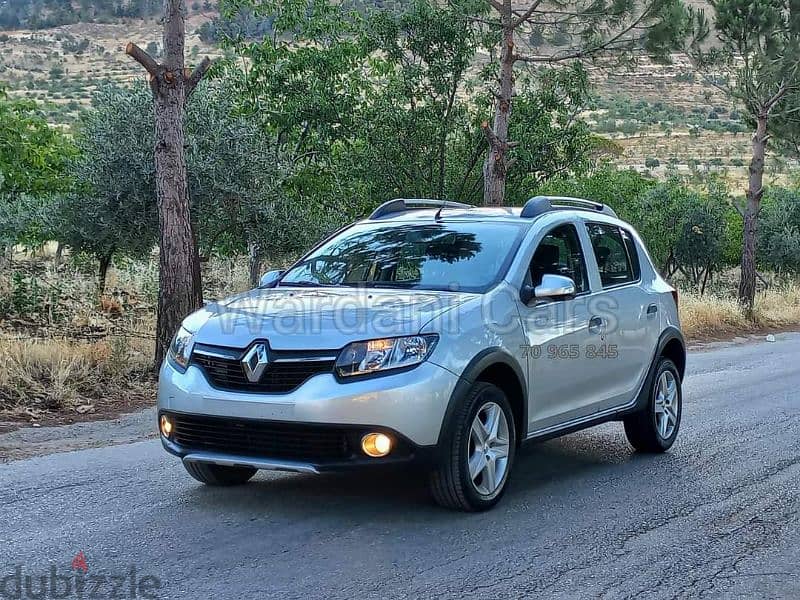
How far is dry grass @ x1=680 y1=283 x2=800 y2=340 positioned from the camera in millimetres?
20828

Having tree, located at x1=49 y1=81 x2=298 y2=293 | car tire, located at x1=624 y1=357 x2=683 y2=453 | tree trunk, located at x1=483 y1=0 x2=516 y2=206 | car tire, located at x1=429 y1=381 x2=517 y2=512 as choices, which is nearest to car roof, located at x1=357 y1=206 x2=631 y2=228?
car tire, located at x1=624 y1=357 x2=683 y2=453

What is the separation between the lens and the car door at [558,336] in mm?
6500

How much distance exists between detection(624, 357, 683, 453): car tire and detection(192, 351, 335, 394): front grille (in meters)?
3.25

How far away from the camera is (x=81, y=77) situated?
70.0 m

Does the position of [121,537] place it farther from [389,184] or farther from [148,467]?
[389,184]

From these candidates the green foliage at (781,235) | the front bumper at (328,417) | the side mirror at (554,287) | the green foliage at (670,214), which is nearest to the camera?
the front bumper at (328,417)

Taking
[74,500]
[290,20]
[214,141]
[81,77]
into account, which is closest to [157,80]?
[214,141]

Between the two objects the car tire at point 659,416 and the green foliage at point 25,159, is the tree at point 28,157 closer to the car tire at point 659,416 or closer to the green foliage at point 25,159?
the green foliage at point 25,159

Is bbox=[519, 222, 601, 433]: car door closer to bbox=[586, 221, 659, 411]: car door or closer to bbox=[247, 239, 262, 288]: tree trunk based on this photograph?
bbox=[586, 221, 659, 411]: car door

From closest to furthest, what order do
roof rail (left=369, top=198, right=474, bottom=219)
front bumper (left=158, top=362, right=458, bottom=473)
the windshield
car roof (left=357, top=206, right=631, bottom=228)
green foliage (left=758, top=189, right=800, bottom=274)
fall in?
front bumper (left=158, top=362, right=458, bottom=473)
the windshield
car roof (left=357, top=206, right=631, bottom=228)
roof rail (left=369, top=198, right=474, bottom=219)
green foliage (left=758, top=189, right=800, bottom=274)

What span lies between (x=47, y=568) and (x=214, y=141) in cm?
1183

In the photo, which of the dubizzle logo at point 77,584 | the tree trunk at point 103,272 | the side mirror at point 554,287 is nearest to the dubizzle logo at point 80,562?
the dubizzle logo at point 77,584

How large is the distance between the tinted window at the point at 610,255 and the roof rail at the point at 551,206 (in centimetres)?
22

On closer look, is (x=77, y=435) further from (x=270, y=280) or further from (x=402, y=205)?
(x=402, y=205)
